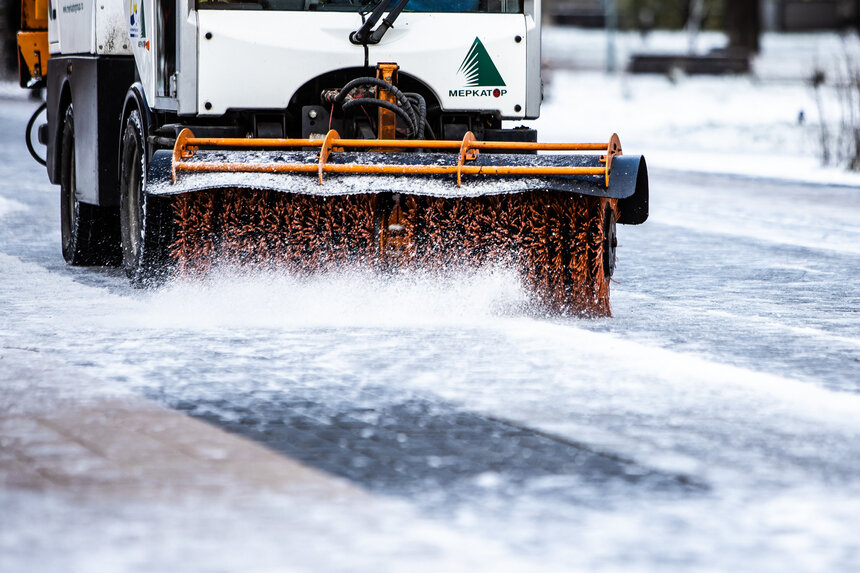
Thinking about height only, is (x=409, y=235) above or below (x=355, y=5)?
below

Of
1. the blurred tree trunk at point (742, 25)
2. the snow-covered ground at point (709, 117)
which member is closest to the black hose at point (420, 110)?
the snow-covered ground at point (709, 117)

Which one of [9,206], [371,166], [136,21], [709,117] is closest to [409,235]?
[371,166]

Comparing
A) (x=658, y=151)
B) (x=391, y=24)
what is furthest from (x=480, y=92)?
(x=658, y=151)

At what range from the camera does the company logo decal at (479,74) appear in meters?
9.89

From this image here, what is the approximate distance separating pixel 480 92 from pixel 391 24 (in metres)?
0.66

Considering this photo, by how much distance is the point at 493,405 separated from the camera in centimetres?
648

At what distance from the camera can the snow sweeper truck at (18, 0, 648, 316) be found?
8836 mm

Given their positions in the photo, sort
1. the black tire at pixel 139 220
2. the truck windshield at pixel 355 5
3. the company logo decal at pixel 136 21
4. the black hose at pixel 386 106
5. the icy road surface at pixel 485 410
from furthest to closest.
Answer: the company logo decal at pixel 136 21 < the truck windshield at pixel 355 5 < the black hose at pixel 386 106 < the black tire at pixel 139 220 < the icy road surface at pixel 485 410

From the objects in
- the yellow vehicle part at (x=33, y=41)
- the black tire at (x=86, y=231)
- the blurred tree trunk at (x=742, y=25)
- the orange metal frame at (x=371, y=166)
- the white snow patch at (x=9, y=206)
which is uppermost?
the blurred tree trunk at (x=742, y=25)

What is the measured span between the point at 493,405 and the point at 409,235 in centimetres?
261

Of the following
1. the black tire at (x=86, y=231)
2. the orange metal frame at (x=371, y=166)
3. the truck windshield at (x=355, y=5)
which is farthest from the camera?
the black tire at (x=86, y=231)

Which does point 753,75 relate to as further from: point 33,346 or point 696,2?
point 33,346

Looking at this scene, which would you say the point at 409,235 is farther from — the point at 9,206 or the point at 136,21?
the point at 9,206

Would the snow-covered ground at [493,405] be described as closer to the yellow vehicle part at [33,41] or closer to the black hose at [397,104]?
the black hose at [397,104]
